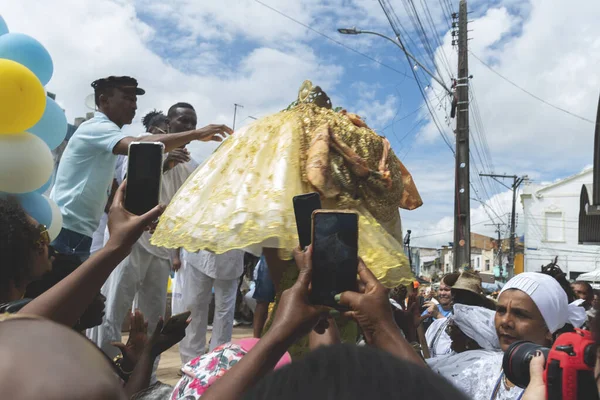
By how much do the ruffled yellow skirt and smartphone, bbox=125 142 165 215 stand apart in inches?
12.8

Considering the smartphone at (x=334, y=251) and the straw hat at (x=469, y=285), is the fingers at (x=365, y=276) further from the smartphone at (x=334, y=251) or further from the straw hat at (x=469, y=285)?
the straw hat at (x=469, y=285)

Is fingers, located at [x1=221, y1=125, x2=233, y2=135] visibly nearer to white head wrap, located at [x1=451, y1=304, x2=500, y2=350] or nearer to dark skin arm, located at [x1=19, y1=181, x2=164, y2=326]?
dark skin arm, located at [x1=19, y1=181, x2=164, y2=326]

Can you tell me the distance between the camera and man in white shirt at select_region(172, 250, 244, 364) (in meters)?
3.79

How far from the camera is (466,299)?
4371 mm

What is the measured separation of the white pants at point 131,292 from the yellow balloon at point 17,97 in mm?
980

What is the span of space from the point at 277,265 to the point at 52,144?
65.8 inches

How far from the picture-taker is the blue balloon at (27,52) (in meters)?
2.80

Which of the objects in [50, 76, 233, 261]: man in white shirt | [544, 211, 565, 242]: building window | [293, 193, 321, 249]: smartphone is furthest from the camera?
[544, 211, 565, 242]: building window

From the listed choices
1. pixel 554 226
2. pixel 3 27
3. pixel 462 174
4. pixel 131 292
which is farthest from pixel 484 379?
pixel 554 226

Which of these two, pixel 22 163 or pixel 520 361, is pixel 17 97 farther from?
pixel 520 361

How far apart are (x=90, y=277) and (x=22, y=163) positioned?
1.33 m

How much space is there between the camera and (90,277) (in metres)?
1.50


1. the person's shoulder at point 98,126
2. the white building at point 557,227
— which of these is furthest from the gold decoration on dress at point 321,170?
the white building at point 557,227

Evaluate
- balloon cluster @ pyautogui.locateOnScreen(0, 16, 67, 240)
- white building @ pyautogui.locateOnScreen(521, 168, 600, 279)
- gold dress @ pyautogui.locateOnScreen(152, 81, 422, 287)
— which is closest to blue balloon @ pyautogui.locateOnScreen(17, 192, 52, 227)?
balloon cluster @ pyautogui.locateOnScreen(0, 16, 67, 240)
